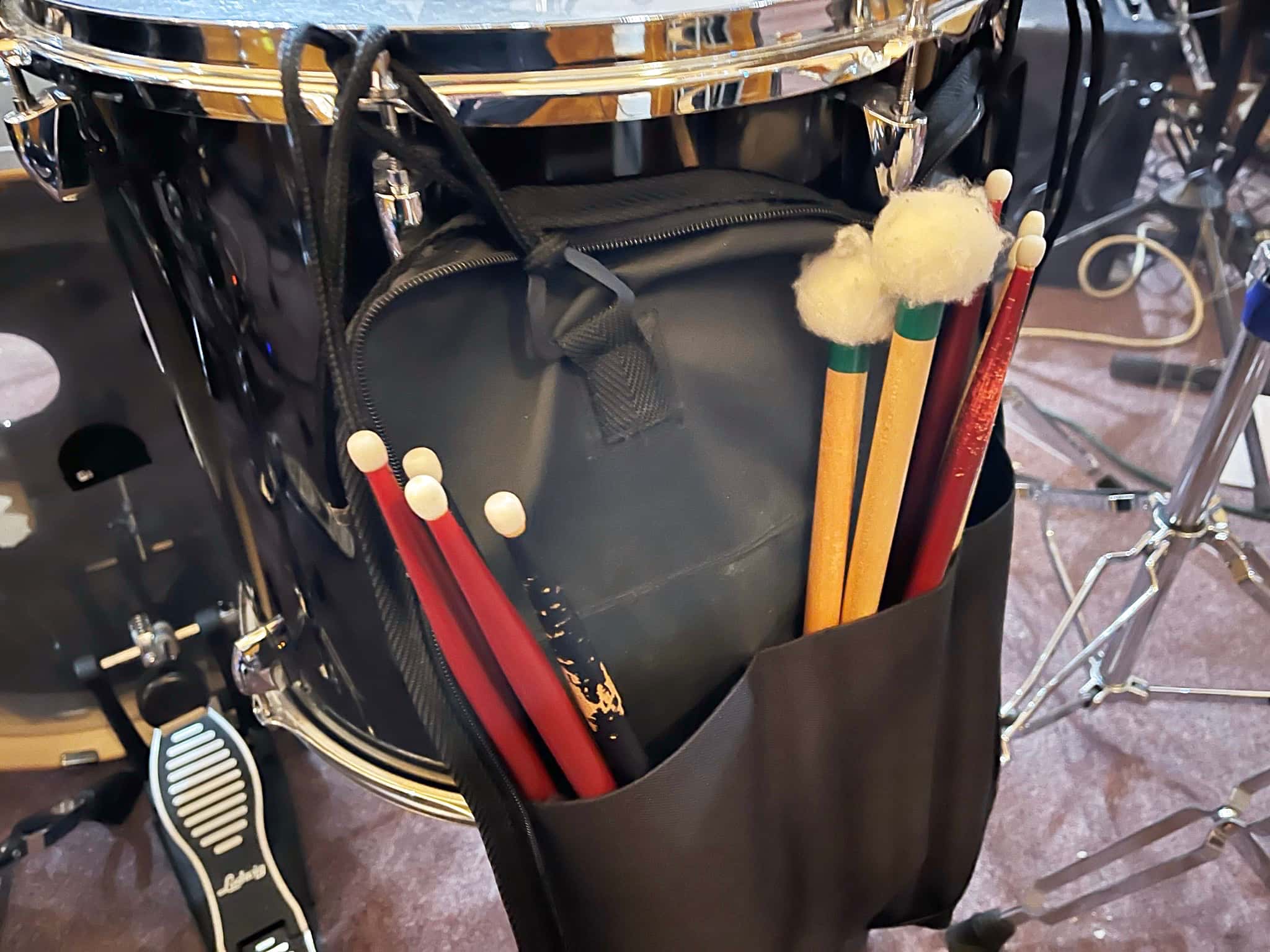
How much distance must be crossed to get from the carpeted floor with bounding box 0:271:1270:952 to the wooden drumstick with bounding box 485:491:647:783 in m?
0.50

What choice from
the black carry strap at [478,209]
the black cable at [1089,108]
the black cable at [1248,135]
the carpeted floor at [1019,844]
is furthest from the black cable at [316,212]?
the black cable at [1248,135]

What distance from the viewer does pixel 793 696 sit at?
53cm

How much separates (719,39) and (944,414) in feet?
0.82

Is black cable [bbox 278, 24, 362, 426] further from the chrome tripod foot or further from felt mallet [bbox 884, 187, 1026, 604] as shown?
the chrome tripod foot

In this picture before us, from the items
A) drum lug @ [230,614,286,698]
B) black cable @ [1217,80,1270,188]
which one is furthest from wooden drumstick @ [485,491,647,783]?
black cable @ [1217,80,1270,188]

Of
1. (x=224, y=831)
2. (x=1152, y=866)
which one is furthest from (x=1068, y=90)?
(x=224, y=831)

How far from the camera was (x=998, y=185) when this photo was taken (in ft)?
1.64

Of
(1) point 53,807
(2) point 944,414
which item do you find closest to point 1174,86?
(2) point 944,414

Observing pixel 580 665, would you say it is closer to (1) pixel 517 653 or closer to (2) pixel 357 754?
(1) pixel 517 653

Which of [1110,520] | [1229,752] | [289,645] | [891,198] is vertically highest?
[891,198]

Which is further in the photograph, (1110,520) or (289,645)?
(1110,520)

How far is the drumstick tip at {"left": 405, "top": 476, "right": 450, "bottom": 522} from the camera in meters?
0.35

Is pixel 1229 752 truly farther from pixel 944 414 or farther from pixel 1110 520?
pixel 944 414

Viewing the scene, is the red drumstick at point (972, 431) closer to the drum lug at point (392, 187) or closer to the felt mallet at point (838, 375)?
the felt mallet at point (838, 375)
